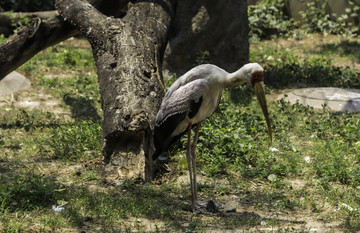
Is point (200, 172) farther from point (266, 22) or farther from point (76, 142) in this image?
point (266, 22)

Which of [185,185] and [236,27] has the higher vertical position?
[236,27]

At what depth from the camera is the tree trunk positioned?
4.98m

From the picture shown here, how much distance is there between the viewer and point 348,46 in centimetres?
1064

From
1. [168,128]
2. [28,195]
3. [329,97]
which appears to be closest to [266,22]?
[329,97]

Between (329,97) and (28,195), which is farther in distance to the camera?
(329,97)

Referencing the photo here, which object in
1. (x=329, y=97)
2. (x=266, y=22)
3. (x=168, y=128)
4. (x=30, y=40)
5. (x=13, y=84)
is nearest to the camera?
(x=168, y=128)

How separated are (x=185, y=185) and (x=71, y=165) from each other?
4.11 feet

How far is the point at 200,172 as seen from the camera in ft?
17.9

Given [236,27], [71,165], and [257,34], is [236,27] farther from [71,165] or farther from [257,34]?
[71,165]

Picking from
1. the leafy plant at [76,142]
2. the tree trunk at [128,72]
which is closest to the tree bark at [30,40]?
the tree trunk at [128,72]

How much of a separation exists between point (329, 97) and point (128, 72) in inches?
138

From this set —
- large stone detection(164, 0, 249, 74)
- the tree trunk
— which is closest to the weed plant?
large stone detection(164, 0, 249, 74)

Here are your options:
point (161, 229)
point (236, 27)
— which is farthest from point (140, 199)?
point (236, 27)

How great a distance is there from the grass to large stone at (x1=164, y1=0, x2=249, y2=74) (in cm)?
92
